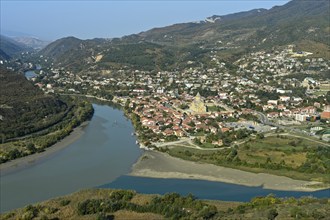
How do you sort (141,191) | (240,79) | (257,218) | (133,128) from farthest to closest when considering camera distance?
(240,79) → (133,128) → (141,191) → (257,218)

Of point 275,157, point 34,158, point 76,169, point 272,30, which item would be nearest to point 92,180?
point 76,169

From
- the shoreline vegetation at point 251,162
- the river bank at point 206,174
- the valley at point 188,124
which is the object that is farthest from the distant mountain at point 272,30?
the river bank at point 206,174

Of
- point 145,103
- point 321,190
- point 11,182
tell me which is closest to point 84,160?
point 11,182

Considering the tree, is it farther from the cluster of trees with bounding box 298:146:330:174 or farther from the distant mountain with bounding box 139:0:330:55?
the distant mountain with bounding box 139:0:330:55

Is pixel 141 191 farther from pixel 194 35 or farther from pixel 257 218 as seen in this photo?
pixel 194 35

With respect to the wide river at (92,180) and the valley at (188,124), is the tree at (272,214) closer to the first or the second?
the valley at (188,124)

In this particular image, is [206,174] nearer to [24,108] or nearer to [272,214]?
[272,214]
